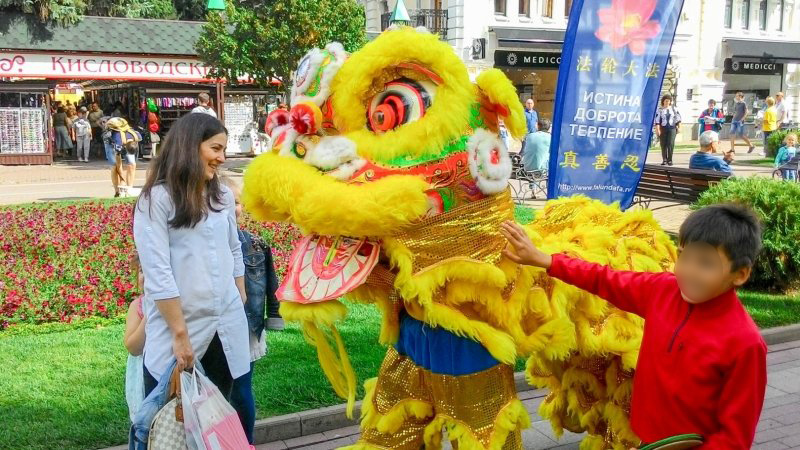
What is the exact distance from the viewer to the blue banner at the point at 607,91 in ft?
16.1

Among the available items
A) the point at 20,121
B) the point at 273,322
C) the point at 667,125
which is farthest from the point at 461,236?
the point at 20,121

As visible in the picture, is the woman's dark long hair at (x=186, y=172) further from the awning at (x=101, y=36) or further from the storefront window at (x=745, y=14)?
the storefront window at (x=745, y=14)

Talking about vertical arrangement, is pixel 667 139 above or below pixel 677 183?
above

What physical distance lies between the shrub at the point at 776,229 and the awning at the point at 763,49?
24346mm

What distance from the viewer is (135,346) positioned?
127 inches

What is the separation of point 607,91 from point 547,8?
23079 mm

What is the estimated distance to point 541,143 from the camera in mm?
12750

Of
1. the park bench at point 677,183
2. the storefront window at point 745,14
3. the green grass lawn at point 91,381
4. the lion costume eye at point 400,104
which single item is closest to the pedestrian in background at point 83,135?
the park bench at point 677,183

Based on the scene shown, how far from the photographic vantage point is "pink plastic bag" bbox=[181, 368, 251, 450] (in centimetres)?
289

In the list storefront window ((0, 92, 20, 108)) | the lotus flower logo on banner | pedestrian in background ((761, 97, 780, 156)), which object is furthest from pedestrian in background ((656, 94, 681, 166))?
storefront window ((0, 92, 20, 108))

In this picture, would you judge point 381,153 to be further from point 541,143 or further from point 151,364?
point 541,143

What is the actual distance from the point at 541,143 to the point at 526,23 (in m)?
14.7

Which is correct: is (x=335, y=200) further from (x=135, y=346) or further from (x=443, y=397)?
(x=135, y=346)

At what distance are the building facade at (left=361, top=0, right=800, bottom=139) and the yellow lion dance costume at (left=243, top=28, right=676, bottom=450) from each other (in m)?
21.9
